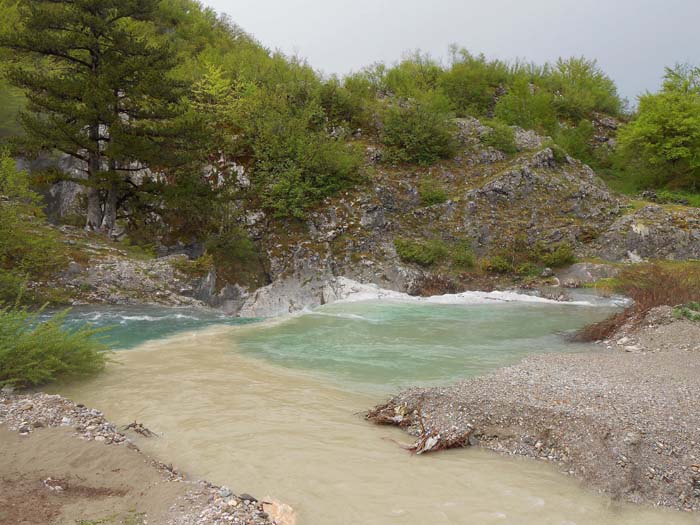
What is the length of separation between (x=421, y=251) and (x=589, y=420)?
47.3 ft

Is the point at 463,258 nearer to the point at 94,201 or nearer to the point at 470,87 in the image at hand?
the point at 94,201

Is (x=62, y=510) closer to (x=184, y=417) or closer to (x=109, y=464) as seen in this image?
(x=109, y=464)

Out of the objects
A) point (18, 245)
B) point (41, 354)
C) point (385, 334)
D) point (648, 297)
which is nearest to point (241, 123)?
point (18, 245)

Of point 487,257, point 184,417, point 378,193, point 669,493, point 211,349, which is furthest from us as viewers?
point 378,193

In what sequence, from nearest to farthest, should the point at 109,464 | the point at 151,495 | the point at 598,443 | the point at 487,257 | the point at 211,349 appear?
the point at 151,495
the point at 109,464
the point at 598,443
the point at 211,349
the point at 487,257

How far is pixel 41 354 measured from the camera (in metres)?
6.91

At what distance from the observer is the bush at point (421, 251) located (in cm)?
1928

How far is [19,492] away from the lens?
3.85 m

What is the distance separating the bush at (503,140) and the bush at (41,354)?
2254 cm

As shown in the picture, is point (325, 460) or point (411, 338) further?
point (411, 338)

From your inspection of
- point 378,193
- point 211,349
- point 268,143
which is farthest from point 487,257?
point 211,349

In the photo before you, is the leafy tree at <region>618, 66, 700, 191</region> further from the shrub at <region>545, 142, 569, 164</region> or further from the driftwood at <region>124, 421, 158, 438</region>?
the driftwood at <region>124, 421, 158, 438</region>

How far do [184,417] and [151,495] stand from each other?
2.11 m

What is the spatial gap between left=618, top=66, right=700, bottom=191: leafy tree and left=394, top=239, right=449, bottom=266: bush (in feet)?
55.9
